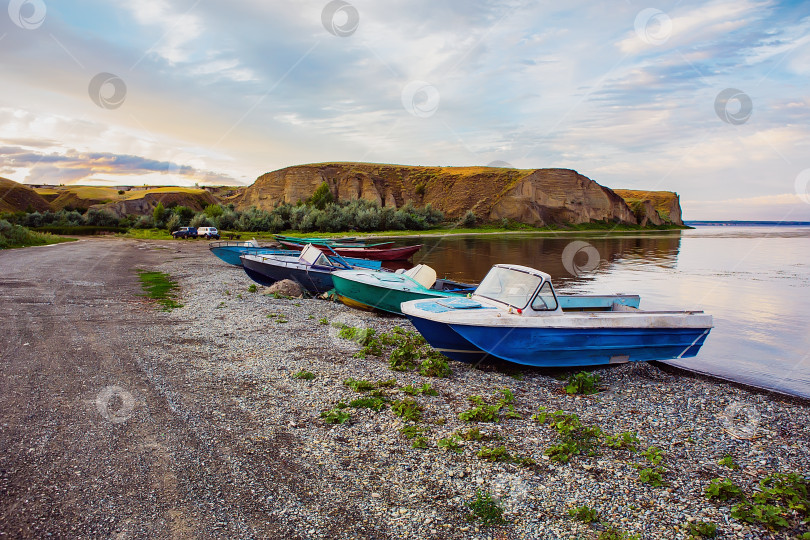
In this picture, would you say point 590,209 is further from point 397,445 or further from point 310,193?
point 397,445

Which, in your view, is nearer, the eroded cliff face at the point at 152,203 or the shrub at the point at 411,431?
the shrub at the point at 411,431

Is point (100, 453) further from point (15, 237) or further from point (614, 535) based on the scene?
point (15, 237)

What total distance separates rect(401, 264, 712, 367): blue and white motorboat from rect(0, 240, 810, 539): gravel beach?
56 cm

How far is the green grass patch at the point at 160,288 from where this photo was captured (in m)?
16.6

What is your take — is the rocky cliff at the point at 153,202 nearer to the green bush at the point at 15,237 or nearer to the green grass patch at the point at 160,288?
the green bush at the point at 15,237

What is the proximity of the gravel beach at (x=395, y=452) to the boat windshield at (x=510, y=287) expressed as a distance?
1.52 meters

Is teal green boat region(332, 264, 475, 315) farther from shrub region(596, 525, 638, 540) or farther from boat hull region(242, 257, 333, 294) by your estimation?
shrub region(596, 525, 638, 540)

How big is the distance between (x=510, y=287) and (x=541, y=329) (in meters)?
1.38

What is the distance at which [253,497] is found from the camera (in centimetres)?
510

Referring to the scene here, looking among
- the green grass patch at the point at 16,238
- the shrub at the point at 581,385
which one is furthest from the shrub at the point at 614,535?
the green grass patch at the point at 16,238

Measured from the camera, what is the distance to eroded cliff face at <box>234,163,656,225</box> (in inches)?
4685

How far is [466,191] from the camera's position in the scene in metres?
125

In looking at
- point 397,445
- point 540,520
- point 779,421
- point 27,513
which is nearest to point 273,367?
point 397,445

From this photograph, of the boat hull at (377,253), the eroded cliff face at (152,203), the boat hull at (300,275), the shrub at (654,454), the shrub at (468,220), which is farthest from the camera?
the shrub at (468,220)
